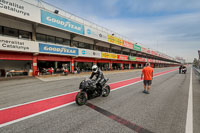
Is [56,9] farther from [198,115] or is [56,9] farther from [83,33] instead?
[198,115]

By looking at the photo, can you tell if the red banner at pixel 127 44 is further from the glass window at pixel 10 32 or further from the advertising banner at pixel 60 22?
the glass window at pixel 10 32

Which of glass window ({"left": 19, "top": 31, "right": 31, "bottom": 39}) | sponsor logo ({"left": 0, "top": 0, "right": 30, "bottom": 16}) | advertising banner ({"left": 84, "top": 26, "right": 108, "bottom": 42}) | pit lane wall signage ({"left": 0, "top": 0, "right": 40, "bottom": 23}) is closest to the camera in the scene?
sponsor logo ({"left": 0, "top": 0, "right": 30, "bottom": 16})

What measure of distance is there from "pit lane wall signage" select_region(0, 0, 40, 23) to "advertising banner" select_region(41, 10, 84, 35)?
33.1 inches

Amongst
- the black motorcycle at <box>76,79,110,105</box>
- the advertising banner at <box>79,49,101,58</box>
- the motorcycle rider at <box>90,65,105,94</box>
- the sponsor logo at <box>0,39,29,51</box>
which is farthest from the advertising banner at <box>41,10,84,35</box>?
the black motorcycle at <box>76,79,110,105</box>

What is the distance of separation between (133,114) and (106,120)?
100 cm

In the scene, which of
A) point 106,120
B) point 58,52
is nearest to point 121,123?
point 106,120

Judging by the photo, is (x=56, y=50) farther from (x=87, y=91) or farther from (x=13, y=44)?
(x=87, y=91)

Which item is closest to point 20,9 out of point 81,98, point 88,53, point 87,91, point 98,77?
point 88,53

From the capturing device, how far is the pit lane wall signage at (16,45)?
1048 cm

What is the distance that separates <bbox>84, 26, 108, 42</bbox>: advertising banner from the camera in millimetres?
19038

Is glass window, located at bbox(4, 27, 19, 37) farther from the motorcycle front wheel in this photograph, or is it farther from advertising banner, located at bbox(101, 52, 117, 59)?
advertising banner, located at bbox(101, 52, 117, 59)

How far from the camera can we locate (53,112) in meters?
3.48

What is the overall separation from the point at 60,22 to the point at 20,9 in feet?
15.8

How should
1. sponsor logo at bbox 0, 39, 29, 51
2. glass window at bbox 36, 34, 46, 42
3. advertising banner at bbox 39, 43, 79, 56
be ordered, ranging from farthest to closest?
glass window at bbox 36, 34, 46, 42
advertising banner at bbox 39, 43, 79, 56
sponsor logo at bbox 0, 39, 29, 51
